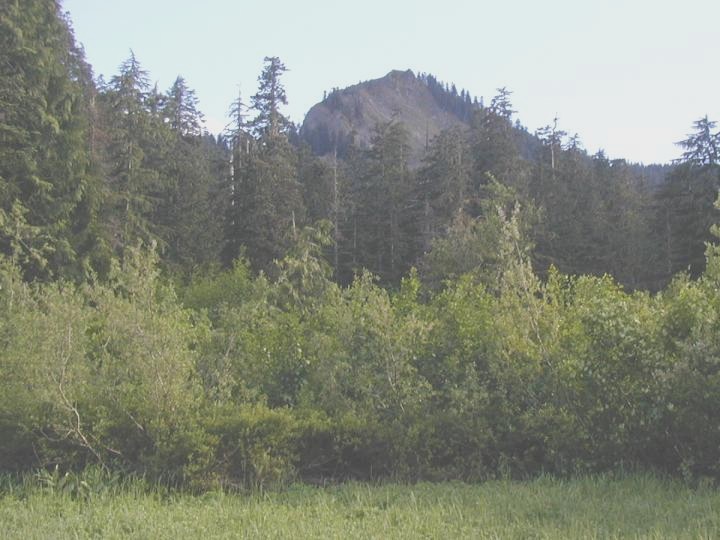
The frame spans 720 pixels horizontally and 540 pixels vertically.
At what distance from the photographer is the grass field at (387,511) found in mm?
5980

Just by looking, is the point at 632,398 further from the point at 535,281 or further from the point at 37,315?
the point at 37,315

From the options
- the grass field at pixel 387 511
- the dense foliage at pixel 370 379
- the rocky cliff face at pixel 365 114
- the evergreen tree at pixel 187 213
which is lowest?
the grass field at pixel 387 511

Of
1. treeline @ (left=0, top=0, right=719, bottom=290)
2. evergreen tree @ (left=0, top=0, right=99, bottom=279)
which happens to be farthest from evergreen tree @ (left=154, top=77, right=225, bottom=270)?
evergreen tree @ (left=0, top=0, right=99, bottom=279)

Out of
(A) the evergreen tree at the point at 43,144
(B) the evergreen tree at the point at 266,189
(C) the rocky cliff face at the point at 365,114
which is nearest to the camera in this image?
(A) the evergreen tree at the point at 43,144

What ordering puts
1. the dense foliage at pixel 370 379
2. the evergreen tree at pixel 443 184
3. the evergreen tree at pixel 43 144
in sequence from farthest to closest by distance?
the evergreen tree at pixel 443 184 < the evergreen tree at pixel 43 144 < the dense foliage at pixel 370 379

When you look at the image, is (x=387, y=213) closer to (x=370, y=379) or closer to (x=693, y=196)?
(x=693, y=196)

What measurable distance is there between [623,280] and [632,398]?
3762 cm

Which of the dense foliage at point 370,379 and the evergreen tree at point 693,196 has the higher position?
the evergreen tree at point 693,196

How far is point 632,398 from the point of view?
832 cm

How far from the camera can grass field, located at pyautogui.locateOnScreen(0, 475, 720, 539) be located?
19.6 ft

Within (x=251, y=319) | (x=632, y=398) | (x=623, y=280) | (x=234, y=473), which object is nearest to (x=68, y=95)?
(x=251, y=319)

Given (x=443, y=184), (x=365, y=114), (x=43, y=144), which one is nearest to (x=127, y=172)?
(x=43, y=144)

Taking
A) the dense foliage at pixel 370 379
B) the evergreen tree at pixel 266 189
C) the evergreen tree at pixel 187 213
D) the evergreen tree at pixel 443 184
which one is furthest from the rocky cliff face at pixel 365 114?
the dense foliage at pixel 370 379

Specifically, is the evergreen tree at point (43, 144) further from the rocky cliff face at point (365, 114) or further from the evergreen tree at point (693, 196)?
the rocky cliff face at point (365, 114)
